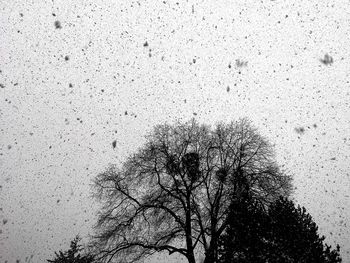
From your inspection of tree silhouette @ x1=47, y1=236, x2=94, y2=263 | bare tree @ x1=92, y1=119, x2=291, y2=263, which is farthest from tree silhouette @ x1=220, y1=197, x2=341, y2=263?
tree silhouette @ x1=47, y1=236, x2=94, y2=263

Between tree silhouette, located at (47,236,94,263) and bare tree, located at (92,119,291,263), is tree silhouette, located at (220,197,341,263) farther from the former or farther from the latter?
tree silhouette, located at (47,236,94,263)

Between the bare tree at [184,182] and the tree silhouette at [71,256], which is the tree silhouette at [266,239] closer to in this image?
the bare tree at [184,182]

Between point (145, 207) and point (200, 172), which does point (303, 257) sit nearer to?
point (200, 172)

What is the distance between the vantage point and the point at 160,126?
49.4 ft

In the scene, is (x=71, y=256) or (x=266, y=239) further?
(x=71, y=256)

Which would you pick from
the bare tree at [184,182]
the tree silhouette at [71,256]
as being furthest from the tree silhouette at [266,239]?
the tree silhouette at [71,256]

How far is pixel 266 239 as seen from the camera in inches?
365

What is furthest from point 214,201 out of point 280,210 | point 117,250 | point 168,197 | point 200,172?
point 117,250

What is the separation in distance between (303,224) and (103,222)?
10417mm

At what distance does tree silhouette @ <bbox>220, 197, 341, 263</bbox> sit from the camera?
29.0 feet

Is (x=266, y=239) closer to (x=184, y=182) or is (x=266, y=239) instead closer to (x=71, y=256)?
(x=184, y=182)

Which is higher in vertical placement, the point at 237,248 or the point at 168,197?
the point at 168,197

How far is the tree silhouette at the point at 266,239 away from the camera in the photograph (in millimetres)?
8836

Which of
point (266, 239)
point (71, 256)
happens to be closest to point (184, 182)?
point (266, 239)
